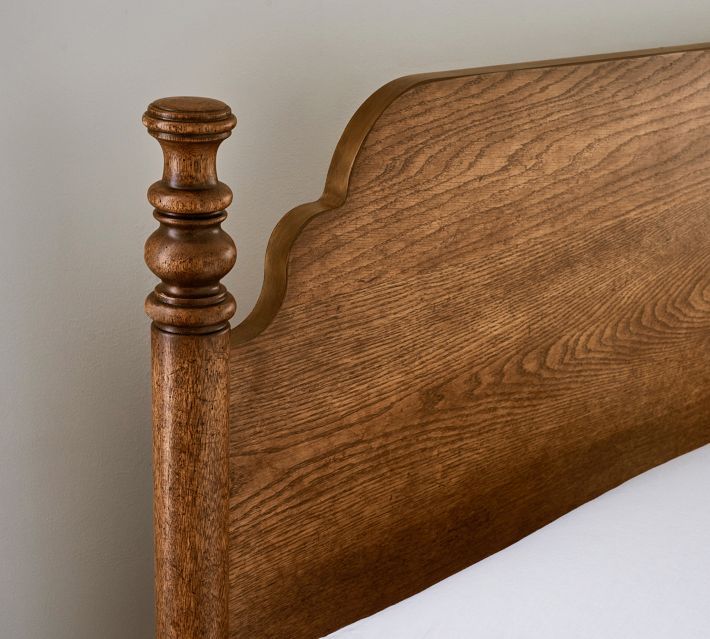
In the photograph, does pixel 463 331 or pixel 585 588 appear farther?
pixel 463 331

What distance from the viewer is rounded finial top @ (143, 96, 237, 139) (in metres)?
0.52

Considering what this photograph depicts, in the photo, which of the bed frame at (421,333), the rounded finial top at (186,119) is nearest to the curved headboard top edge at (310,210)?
the bed frame at (421,333)

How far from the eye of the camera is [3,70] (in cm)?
64

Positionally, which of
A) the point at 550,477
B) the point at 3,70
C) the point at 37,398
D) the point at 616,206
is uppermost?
the point at 3,70

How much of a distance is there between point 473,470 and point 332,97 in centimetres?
33

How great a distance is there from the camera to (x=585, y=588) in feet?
2.07

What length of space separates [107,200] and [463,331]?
28 centimetres

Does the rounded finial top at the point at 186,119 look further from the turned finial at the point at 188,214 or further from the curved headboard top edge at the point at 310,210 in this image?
the curved headboard top edge at the point at 310,210

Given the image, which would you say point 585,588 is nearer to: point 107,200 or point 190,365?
point 190,365

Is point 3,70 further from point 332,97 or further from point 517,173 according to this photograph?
point 517,173

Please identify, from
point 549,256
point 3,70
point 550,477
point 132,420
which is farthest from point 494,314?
point 3,70

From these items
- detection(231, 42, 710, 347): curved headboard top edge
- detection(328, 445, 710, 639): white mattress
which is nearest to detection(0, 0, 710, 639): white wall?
detection(231, 42, 710, 347): curved headboard top edge

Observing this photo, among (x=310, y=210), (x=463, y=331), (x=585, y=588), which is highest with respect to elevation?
(x=310, y=210)

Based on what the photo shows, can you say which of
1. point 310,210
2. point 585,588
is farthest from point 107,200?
point 585,588
